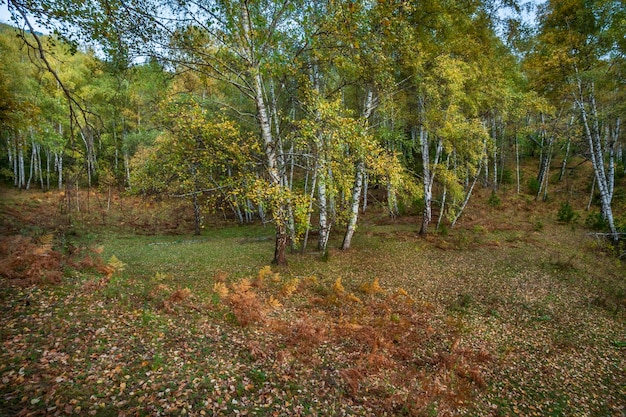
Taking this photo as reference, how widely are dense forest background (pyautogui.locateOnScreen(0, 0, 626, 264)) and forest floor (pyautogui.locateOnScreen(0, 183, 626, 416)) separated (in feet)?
7.38

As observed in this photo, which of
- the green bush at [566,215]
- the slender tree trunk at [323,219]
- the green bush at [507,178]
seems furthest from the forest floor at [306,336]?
the green bush at [507,178]

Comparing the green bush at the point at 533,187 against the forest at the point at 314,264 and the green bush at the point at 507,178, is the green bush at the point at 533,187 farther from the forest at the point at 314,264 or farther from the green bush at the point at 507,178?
the forest at the point at 314,264

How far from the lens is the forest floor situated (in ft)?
14.8

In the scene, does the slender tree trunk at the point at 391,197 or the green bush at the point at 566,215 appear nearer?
the slender tree trunk at the point at 391,197

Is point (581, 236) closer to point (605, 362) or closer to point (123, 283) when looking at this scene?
point (605, 362)

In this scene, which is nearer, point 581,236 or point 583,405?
point 583,405

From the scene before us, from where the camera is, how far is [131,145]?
77.7 feet

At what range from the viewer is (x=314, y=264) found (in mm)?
12227

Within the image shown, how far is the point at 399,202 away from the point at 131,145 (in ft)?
71.6

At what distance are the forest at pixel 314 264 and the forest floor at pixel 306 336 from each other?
5 cm

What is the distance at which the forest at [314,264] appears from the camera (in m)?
4.82

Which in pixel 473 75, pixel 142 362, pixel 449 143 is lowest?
pixel 142 362

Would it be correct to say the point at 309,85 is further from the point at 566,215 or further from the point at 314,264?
the point at 566,215

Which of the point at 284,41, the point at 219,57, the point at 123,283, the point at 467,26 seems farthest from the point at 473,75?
the point at 123,283
